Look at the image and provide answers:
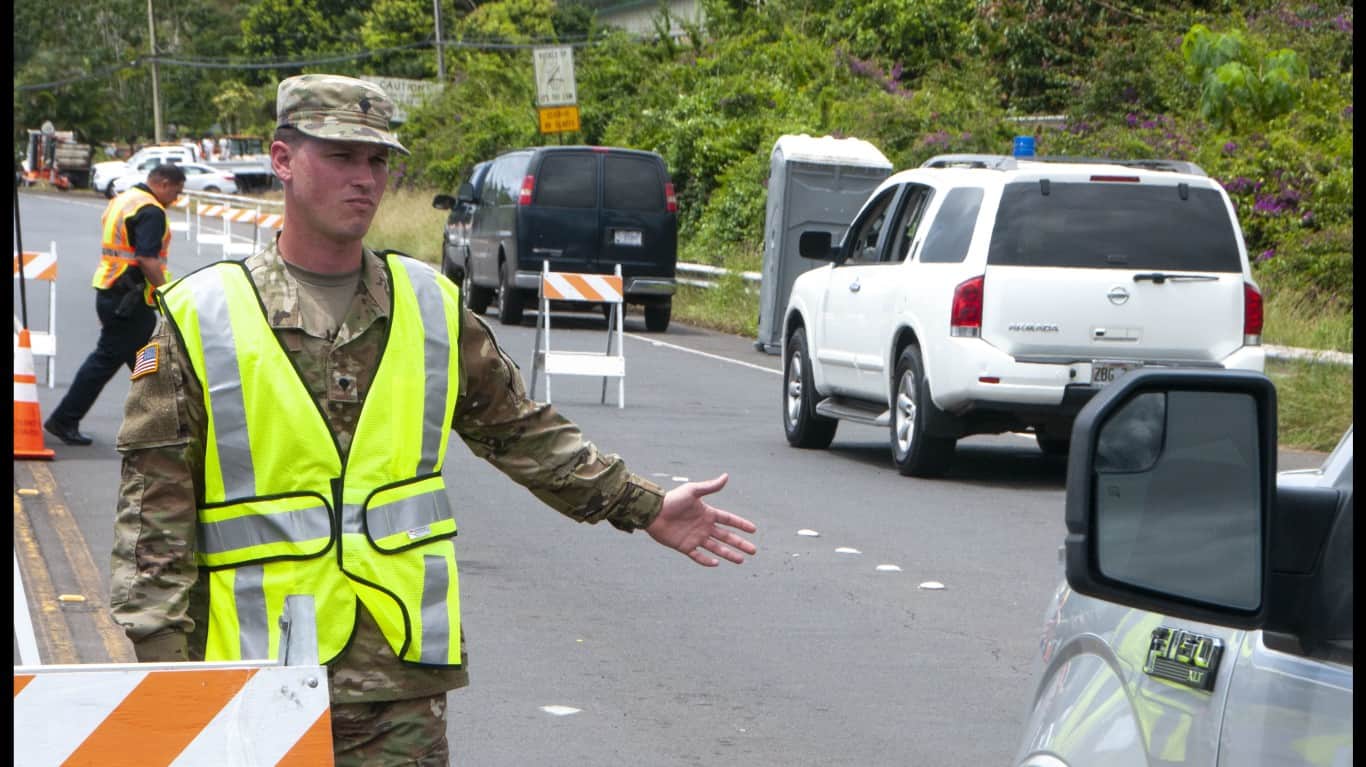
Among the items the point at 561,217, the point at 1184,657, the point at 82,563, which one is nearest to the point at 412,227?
the point at 561,217

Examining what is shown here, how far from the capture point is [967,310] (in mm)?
12484

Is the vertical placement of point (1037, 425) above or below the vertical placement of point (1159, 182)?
below

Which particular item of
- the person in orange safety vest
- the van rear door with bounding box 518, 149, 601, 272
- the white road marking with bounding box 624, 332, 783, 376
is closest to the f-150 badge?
the person in orange safety vest

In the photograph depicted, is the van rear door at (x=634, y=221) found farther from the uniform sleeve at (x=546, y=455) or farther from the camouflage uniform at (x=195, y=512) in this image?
the camouflage uniform at (x=195, y=512)

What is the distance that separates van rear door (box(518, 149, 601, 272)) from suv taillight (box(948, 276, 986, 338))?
13073 mm

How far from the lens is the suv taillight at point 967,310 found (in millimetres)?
12461

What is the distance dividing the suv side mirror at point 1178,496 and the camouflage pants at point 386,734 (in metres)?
1.55

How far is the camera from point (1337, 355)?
1579cm

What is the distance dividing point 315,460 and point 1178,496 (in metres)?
1.61

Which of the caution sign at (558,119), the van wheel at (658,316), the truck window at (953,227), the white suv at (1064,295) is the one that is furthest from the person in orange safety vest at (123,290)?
the caution sign at (558,119)

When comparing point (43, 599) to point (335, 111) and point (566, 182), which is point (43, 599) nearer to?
point (335, 111)

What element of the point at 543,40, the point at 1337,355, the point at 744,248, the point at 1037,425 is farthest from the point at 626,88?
the point at 1037,425

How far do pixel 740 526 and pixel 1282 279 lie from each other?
55.4 ft

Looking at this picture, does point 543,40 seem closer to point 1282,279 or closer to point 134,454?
point 1282,279
